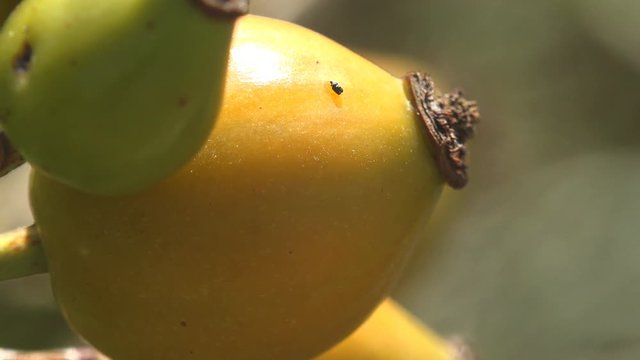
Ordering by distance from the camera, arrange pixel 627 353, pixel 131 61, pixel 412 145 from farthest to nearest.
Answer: pixel 627 353, pixel 412 145, pixel 131 61

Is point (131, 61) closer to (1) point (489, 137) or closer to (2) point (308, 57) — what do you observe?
(2) point (308, 57)

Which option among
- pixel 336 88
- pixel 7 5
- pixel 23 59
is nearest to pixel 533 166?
pixel 336 88

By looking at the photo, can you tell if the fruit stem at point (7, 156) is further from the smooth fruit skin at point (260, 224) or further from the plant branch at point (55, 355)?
the plant branch at point (55, 355)

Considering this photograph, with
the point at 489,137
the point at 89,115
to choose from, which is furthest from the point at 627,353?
the point at 89,115

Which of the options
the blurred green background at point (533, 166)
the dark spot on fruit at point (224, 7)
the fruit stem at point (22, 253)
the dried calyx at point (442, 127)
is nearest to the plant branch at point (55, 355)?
the fruit stem at point (22, 253)

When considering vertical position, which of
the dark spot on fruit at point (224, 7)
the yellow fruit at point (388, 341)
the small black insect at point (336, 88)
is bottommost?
the yellow fruit at point (388, 341)

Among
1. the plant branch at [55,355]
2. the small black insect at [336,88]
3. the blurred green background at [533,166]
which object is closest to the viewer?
the small black insect at [336,88]
